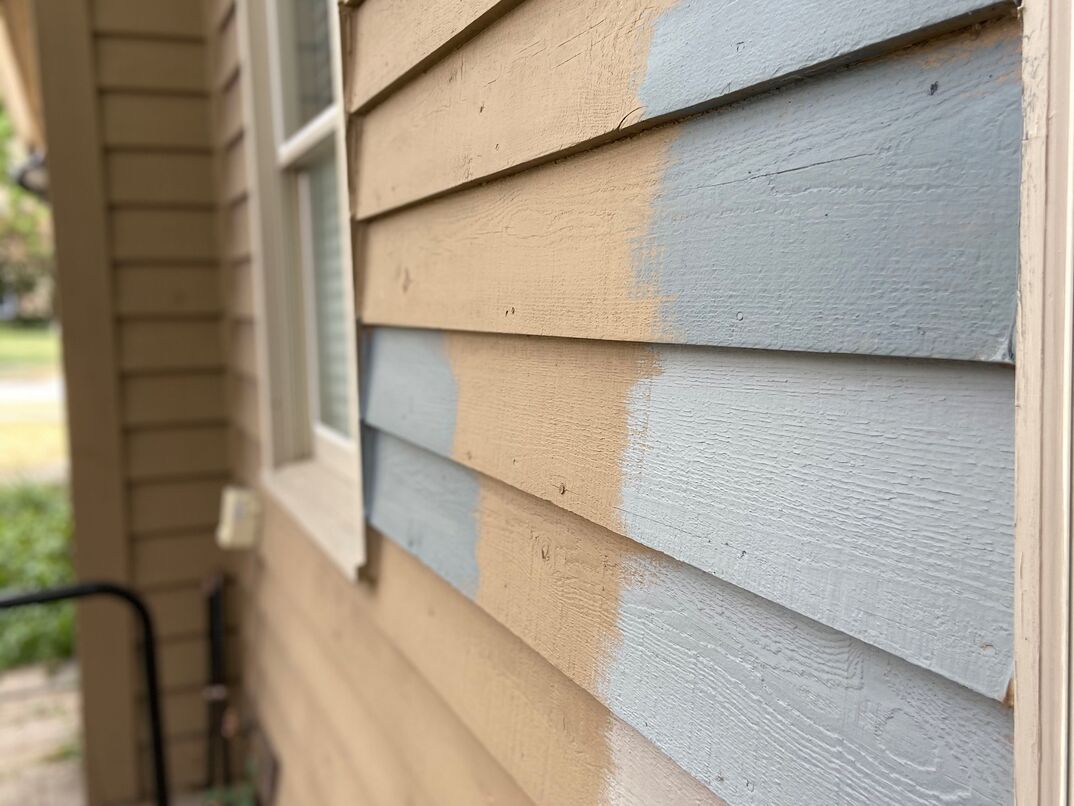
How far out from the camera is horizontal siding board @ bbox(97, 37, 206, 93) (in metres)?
3.04

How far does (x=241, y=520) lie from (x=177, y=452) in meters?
0.55

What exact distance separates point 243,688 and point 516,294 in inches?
109

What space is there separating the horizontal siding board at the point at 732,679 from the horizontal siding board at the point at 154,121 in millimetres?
2504

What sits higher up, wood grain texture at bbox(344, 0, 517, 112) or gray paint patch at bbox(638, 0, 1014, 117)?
wood grain texture at bbox(344, 0, 517, 112)

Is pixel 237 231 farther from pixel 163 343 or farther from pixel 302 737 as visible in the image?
pixel 302 737

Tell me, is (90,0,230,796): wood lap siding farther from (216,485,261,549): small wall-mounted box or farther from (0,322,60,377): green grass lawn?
(0,322,60,377): green grass lawn

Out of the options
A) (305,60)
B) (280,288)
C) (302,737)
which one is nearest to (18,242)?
(280,288)

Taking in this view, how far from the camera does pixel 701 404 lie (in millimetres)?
750

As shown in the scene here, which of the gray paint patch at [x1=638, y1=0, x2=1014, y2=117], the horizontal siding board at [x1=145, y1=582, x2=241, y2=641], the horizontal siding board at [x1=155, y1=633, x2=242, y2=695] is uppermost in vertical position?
the gray paint patch at [x1=638, y1=0, x2=1014, y2=117]

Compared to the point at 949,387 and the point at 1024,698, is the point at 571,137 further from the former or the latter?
the point at 1024,698

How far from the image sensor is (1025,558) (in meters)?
0.48

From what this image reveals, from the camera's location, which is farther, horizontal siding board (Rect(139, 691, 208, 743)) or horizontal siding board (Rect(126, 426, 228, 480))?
horizontal siding board (Rect(139, 691, 208, 743))

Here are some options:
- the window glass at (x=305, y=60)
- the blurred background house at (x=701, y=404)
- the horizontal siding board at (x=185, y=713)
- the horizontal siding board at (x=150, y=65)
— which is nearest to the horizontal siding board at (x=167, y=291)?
the horizontal siding board at (x=150, y=65)

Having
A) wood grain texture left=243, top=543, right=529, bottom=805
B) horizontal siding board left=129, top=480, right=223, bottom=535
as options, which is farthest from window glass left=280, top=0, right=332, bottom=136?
horizontal siding board left=129, top=480, right=223, bottom=535
